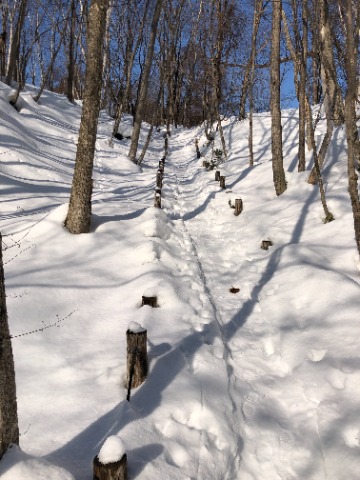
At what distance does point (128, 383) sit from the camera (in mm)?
3195

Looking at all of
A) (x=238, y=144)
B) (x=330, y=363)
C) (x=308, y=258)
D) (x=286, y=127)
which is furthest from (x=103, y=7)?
(x=286, y=127)

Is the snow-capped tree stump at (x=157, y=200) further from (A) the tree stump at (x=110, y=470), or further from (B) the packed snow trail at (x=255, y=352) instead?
(A) the tree stump at (x=110, y=470)

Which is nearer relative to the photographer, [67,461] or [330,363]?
[67,461]

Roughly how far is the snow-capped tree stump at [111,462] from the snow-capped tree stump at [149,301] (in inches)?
93.6

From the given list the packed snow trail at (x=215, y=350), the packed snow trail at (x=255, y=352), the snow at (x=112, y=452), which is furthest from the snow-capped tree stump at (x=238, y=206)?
the snow at (x=112, y=452)

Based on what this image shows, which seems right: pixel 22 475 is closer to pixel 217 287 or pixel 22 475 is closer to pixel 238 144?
pixel 217 287

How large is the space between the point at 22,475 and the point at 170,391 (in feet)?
4.91

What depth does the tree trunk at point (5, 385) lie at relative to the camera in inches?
78.4

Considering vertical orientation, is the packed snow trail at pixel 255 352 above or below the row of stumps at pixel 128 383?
below

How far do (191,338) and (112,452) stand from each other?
2022 millimetres

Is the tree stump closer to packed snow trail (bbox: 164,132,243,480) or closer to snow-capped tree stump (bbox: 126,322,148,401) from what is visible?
packed snow trail (bbox: 164,132,243,480)

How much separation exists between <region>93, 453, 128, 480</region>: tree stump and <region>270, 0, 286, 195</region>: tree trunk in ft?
27.2

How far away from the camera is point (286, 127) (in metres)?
18.4

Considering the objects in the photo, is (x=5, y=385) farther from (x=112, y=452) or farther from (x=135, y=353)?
(x=135, y=353)
